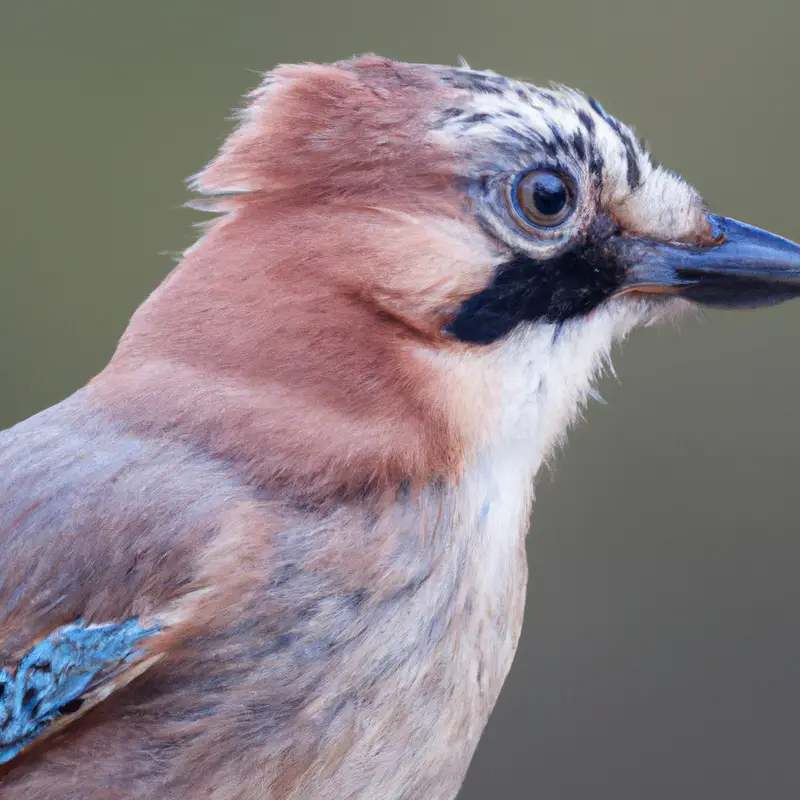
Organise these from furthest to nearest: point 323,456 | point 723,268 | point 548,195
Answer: point 723,268, point 548,195, point 323,456

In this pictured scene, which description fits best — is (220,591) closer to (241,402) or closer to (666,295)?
(241,402)

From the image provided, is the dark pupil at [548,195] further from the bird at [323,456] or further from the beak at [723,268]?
the beak at [723,268]

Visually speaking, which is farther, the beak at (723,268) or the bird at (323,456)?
the beak at (723,268)

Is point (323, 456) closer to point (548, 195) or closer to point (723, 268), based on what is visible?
point (548, 195)

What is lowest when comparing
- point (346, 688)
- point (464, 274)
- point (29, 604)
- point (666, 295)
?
point (29, 604)

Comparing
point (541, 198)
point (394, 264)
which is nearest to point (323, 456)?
point (394, 264)

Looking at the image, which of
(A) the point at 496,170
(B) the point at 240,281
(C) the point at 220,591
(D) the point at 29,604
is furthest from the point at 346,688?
(A) the point at 496,170

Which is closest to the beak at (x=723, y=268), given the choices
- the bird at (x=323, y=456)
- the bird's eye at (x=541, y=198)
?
the bird at (x=323, y=456)
